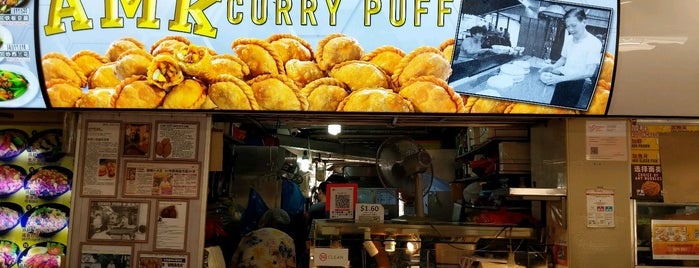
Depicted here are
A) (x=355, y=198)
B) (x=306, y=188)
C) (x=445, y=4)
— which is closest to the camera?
(x=445, y=4)

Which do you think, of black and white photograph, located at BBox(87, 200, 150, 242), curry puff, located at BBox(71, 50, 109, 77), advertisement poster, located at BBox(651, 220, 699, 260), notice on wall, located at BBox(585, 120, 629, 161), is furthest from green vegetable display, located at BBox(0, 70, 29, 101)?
advertisement poster, located at BBox(651, 220, 699, 260)

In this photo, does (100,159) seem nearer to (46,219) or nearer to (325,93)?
(46,219)

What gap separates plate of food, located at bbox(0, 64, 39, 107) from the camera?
12.4ft

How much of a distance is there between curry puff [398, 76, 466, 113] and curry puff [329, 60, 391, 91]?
172 mm

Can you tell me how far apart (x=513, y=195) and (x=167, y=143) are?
245 cm

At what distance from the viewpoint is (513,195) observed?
3768 millimetres

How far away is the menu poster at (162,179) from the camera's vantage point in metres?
3.86

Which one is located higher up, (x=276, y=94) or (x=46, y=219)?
(x=276, y=94)

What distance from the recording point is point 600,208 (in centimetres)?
377

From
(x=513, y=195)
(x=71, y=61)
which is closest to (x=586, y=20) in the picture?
(x=513, y=195)

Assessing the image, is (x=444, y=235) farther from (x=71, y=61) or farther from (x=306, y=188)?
(x=306, y=188)

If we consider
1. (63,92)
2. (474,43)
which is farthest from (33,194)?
(474,43)

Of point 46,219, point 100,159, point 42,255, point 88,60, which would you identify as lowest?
point 42,255

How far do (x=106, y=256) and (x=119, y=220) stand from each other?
0.85 feet
